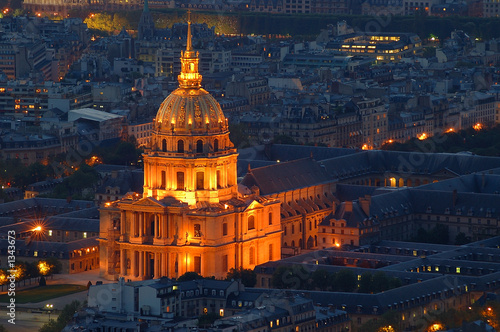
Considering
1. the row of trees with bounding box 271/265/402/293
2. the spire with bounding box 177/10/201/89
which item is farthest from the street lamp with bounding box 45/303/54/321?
the spire with bounding box 177/10/201/89

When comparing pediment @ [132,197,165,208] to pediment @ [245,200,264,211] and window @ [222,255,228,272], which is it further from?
pediment @ [245,200,264,211]

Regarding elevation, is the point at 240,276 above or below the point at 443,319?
below

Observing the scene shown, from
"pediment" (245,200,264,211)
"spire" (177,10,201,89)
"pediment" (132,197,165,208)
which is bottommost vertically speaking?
"pediment" (245,200,264,211)

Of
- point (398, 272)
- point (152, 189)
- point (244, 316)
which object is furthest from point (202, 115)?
point (244, 316)

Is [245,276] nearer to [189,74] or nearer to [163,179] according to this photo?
[163,179]

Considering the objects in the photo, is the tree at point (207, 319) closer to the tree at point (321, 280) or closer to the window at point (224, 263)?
the tree at point (321, 280)

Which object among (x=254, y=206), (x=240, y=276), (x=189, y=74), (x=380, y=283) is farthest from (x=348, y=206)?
(x=380, y=283)
